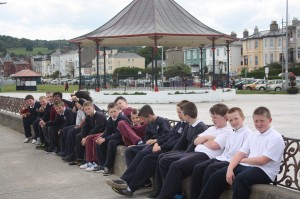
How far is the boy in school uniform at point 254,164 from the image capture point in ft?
17.0

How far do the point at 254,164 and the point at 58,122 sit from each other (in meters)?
6.71

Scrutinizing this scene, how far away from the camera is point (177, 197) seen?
6.27 meters

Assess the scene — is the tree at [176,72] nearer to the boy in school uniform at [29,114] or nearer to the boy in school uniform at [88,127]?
the boy in school uniform at [29,114]

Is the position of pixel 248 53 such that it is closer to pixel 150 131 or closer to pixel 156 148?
pixel 150 131

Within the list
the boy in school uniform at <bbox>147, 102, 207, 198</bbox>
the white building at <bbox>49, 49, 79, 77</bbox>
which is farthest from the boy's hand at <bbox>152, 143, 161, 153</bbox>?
the white building at <bbox>49, 49, 79, 77</bbox>

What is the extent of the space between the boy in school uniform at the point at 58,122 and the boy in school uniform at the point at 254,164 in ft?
19.4

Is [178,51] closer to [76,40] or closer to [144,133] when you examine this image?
[76,40]

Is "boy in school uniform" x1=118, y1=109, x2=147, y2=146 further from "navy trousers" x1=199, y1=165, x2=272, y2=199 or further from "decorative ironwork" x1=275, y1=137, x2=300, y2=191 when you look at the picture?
"decorative ironwork" x1=275, y1=137, x2=300, y2=191

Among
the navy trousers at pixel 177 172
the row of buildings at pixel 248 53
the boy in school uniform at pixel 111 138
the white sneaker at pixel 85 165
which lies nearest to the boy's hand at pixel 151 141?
the boy in school uniform at pixel 111 138

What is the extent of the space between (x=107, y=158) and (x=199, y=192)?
3081 mm

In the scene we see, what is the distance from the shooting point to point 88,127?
31.2 ft

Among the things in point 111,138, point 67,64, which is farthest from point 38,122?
point 67,64

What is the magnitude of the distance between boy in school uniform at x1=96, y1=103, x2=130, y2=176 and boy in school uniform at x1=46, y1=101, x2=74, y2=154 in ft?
7.62

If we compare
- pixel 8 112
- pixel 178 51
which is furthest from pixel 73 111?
pixel 178 51
